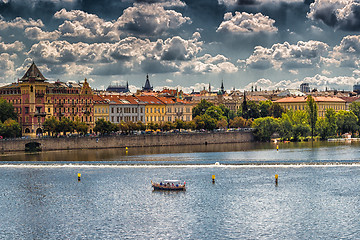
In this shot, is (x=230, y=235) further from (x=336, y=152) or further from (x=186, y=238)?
(x=336, y=152)

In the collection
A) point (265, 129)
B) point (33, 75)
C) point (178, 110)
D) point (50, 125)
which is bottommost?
point (265, 129)

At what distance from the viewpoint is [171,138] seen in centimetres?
14988

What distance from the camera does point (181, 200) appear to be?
6838 cm

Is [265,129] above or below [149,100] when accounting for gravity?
below

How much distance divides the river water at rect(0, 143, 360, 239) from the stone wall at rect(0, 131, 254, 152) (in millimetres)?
20220

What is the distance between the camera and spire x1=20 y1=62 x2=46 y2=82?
145875mm

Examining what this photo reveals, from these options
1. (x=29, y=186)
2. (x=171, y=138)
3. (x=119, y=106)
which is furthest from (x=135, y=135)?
(x=29, y=186)

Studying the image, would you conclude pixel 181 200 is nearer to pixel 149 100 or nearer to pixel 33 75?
pixel 33 75

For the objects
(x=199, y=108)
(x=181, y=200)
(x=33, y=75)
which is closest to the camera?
(x=181, y=200)

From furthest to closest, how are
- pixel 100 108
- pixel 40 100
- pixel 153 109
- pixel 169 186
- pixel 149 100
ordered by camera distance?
pixel 149 100 → pixel 153 109 → pixel 100 108 → pixel 40 100 → pixel 169 186

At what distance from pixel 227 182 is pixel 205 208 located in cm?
1526

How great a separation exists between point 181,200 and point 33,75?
279ft

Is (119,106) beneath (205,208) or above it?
above

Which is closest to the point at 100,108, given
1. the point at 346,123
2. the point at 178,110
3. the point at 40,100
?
the point at 40,100
